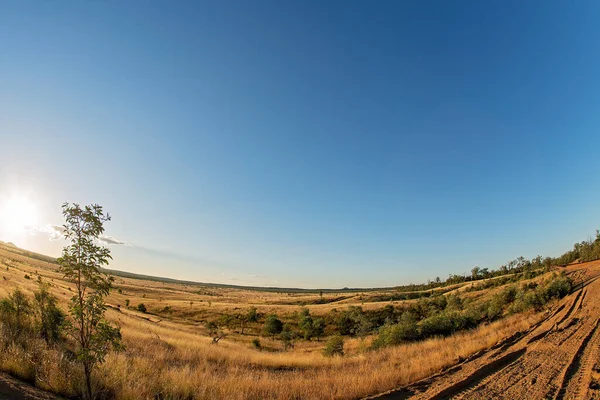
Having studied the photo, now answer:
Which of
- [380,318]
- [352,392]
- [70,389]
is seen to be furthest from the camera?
[380,318]

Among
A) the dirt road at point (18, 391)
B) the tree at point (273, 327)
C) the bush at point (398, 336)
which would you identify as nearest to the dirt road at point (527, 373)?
the bush at point (398, 336)

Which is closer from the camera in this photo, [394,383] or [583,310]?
[394,383]

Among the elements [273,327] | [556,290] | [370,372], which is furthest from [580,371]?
[273,327]

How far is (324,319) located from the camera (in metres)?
59.9

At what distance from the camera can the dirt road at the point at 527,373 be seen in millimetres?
8461

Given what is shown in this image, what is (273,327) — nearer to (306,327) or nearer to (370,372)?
(306,327)

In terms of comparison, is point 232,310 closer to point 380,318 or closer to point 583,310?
point 380,318

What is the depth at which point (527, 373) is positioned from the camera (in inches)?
396

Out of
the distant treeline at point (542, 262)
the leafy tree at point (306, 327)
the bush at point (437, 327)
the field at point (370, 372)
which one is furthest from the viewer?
the distant treeline at point (542, 262)

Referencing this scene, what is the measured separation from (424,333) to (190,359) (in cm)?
1599

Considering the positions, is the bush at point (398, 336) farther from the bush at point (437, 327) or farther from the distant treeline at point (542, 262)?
the distant treeline at point (542, 262)

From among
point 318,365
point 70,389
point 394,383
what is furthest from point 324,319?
point 70,389

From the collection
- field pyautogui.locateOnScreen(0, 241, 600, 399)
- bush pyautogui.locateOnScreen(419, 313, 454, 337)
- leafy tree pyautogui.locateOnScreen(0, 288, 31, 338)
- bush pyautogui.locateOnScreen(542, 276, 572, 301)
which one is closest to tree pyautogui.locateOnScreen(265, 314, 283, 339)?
bush pyautogui.locateOnScreen(419, 313, 454, 337)

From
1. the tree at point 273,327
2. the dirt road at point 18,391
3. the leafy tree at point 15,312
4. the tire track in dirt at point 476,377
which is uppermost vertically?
the leafy tree at point 15,312
